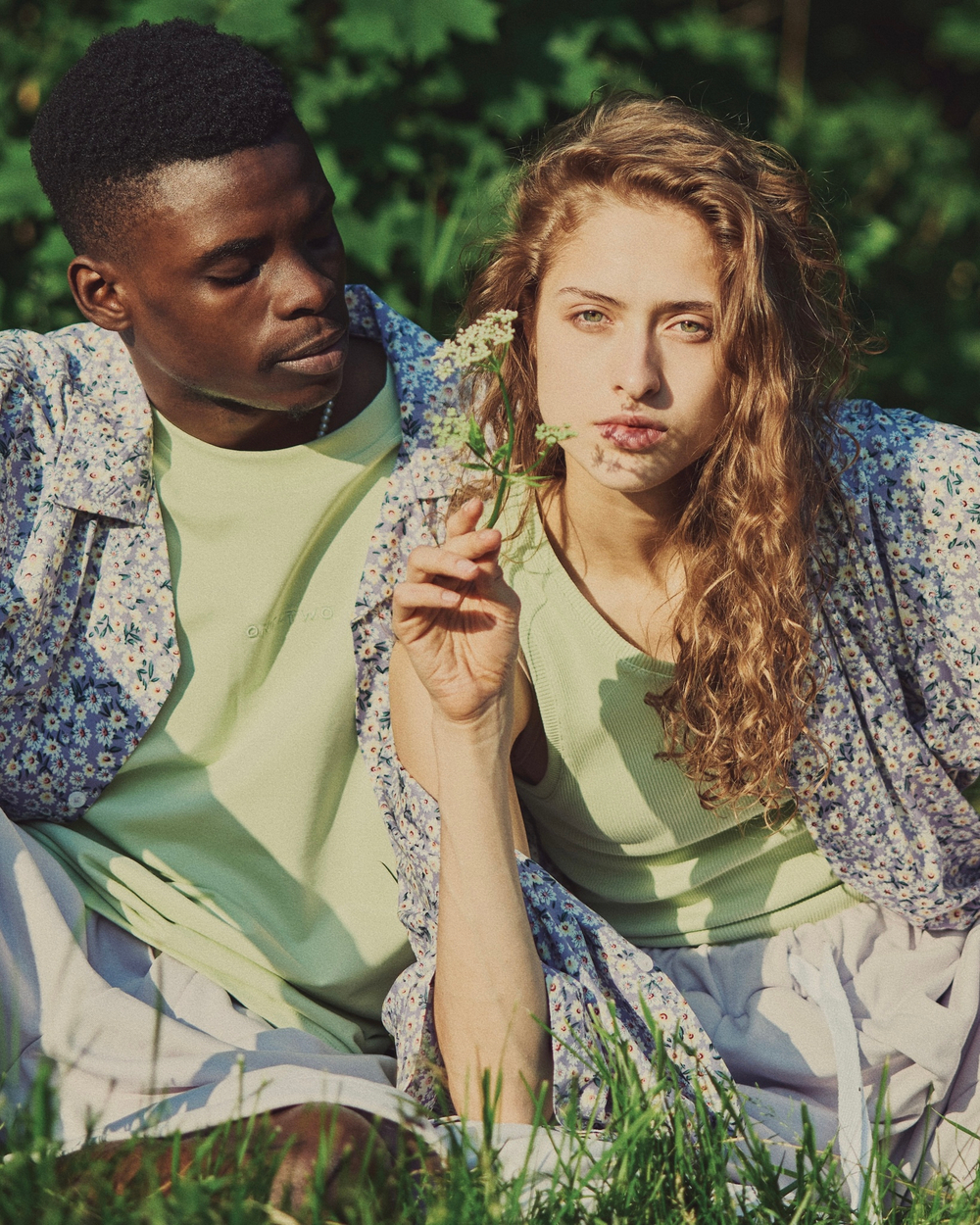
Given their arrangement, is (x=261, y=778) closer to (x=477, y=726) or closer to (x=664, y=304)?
(x=477, y=726)

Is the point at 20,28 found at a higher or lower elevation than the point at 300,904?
higher

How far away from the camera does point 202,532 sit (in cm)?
265

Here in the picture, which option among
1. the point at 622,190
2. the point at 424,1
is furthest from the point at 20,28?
the point at 622,190

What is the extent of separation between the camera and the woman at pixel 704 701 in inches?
88.7

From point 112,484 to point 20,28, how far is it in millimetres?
2655

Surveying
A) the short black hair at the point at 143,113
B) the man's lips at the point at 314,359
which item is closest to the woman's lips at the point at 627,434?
the man's lips at the point at 314,359

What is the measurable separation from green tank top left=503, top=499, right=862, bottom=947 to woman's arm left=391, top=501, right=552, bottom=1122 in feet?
1.09

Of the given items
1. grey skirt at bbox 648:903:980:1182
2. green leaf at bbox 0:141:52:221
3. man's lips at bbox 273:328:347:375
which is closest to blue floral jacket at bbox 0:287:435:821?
man's lips at bbox 273:328:347:375

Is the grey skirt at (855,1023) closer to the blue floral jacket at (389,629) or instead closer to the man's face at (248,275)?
the blue floral jacket at (389,629)

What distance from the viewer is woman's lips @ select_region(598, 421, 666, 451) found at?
2.26 meters

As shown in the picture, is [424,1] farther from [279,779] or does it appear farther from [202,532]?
[279,779]

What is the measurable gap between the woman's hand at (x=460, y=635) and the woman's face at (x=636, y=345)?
1.06 ft

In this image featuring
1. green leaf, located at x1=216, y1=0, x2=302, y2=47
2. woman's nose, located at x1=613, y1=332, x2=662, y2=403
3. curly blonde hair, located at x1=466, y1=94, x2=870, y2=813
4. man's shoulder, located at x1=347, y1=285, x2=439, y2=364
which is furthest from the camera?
green leaf, located at x1=216, y1=0, x2=302, y2=47

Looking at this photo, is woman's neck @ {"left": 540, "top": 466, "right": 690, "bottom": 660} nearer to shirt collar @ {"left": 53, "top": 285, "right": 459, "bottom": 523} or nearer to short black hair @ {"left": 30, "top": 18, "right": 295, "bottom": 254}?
shirt collar @ {"left": 53, "top": 285, "right": 459, "bottom": 523}
